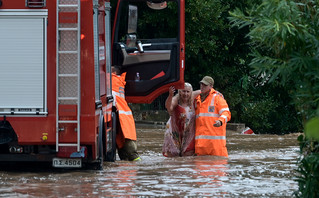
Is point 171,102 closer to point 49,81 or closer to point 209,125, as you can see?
point 209,125

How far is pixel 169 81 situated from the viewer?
1375 cm

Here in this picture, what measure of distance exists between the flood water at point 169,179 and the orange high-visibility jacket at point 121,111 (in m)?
0.47

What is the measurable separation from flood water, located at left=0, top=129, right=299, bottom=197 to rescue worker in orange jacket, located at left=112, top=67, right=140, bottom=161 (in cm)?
30

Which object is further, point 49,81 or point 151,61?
point 151,61

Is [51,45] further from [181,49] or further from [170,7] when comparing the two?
[170,7]

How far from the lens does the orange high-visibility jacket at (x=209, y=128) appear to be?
13.2 meters

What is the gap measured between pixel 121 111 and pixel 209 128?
1.52 m

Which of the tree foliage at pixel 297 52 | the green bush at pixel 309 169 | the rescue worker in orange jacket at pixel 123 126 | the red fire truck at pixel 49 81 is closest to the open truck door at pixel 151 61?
the rescue worker in orange jacket at pixel 123 126

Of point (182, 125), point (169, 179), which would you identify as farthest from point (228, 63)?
point (169, 179)

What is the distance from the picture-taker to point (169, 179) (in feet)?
33.6

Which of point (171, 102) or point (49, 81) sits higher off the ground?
point (49, 81)

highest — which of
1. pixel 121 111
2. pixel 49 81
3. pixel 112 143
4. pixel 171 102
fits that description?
pixel 49 81

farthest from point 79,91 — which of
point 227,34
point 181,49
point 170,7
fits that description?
point 227,34

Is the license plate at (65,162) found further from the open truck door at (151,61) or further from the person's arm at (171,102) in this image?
the open truck door at (151,61)
